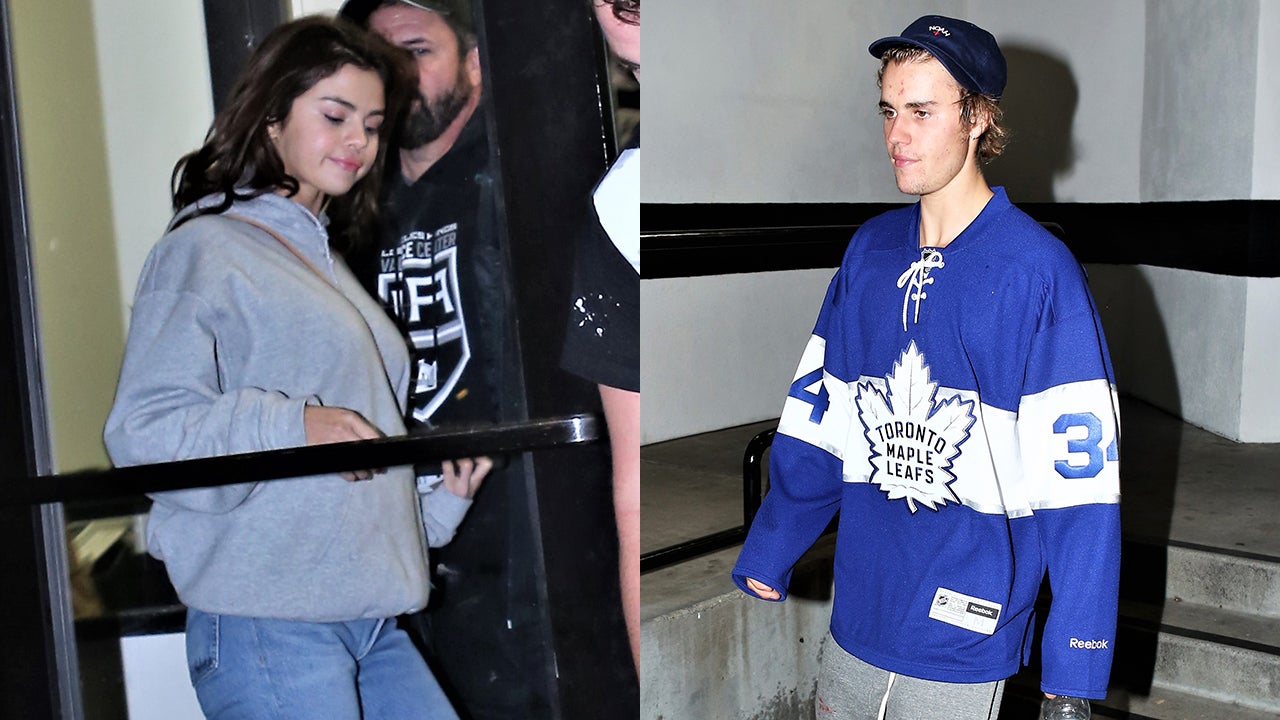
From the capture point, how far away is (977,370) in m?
1.67

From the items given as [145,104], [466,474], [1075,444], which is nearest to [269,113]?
[145,104]

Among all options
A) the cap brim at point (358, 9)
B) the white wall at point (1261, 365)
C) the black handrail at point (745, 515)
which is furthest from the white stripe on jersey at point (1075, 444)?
the white wall at point (1261, 365)

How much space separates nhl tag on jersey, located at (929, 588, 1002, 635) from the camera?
162 centimetres

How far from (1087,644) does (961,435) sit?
1.02 feet

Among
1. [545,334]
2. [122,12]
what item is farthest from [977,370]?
[122,12]

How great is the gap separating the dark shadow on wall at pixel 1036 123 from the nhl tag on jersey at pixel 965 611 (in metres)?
5.68

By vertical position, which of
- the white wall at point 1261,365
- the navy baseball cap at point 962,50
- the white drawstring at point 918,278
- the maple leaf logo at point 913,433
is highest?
the navy baseball cap at point 962,50

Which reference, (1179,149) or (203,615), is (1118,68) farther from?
(203,615)

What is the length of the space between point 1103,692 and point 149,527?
1.16 meters

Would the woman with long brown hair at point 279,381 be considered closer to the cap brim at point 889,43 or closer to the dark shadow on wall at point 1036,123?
the cap brim at point 889,43

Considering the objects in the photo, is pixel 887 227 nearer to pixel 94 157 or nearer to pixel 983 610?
pixel 983 610

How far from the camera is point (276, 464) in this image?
4.07ft

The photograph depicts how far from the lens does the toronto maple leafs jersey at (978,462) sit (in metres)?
1.58

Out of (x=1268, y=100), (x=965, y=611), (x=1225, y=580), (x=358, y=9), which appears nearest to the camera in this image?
(x=358, y=9)
